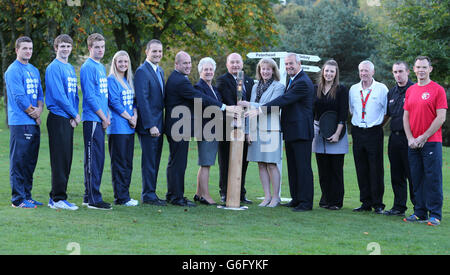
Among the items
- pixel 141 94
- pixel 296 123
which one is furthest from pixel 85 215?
pixel 296 123

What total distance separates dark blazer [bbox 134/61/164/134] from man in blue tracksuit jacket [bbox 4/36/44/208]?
141 cm

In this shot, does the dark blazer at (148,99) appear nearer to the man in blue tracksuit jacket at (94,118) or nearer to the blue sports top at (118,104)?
the blue sports top at (118,104)

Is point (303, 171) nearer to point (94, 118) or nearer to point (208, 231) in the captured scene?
point (208, 231)

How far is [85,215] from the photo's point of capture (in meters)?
8.20

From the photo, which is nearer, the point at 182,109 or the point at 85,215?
the point at 85,215

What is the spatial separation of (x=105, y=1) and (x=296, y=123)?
12.7 meters

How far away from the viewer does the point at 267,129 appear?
32.0ft

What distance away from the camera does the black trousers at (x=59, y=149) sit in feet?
27.8

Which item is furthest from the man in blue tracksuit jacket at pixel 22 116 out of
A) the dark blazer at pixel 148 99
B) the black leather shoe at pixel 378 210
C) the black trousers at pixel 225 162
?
the black leather shoe at pixel 378 210

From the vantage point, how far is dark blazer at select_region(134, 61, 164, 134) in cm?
926

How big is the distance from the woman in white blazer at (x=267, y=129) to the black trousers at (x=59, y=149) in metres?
2.62

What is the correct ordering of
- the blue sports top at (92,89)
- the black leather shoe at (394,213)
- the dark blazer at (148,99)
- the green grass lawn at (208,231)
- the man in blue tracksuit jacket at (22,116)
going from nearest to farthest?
the green grass lawn at (208,231), the man in blue tracksuit jacket at (22,116), the blue sports top at (92,89), the dark blazer at (148,99), the black leather shoe at (394,213)

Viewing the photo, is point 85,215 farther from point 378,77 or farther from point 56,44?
point 378,77

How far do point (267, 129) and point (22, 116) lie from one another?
11.6ft
